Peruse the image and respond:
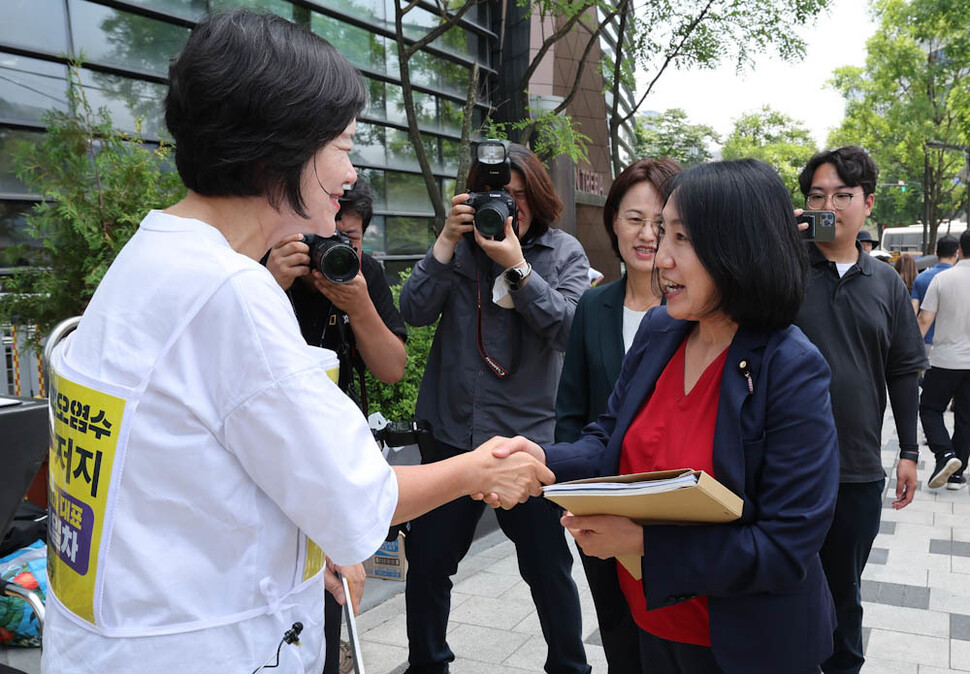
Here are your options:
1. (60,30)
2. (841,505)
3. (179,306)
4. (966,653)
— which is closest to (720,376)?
(179,306)

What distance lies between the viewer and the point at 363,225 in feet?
9.91

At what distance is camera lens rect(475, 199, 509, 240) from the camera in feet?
9.57

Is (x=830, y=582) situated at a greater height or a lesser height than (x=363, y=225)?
lesser

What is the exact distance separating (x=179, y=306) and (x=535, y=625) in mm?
3241

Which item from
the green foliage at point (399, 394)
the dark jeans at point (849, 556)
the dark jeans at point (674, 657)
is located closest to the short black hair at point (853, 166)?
the dark jeans at point (849, 556)

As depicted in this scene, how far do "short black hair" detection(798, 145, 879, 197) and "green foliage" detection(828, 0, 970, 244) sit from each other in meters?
14.0

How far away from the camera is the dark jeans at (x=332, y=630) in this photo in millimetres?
2510

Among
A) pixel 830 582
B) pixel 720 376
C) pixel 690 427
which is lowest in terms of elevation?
pixel 830 582

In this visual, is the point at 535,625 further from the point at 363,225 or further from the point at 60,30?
the point at 60,30

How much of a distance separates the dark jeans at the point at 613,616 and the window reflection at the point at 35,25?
6737 mm

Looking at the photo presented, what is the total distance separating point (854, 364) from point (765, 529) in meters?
1.51

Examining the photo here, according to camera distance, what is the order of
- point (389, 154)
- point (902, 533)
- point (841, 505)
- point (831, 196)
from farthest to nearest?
point (389, 154) < point (902, 533) < point (831, 196) < point (841, 505)

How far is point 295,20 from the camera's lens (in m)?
9.84

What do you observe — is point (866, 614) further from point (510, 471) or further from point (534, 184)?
point (510, 471)
